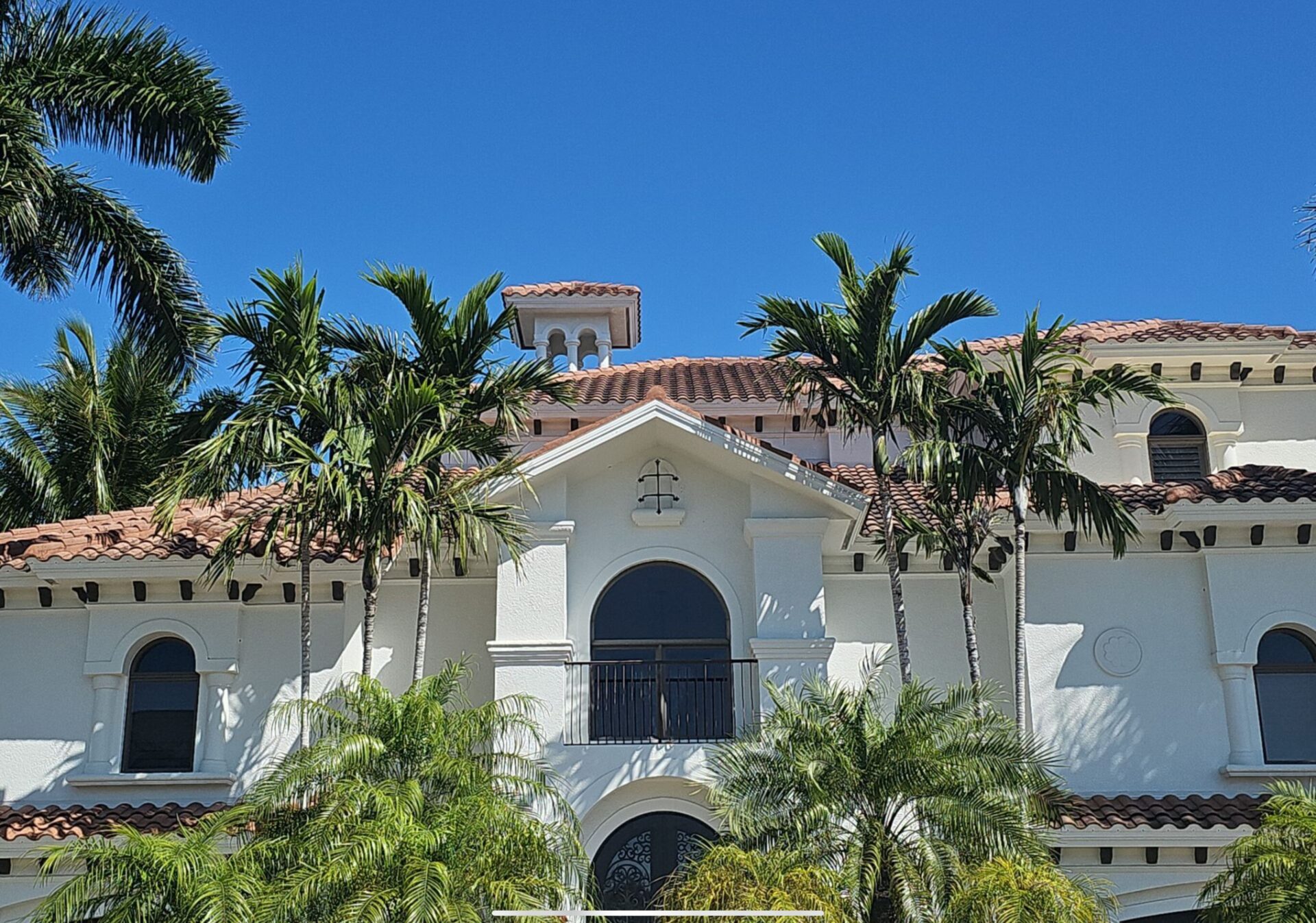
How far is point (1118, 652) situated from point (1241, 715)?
66.6 inches

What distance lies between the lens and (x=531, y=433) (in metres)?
22.8

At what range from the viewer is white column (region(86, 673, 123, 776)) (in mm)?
18594

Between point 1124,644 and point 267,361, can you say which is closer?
point 267,361

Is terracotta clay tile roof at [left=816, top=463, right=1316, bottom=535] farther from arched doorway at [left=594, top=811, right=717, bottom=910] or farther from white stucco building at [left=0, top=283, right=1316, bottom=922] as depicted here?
arched doorway at [left=594, top=811, right=717, bottom=910]

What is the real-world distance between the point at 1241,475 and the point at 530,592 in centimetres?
965

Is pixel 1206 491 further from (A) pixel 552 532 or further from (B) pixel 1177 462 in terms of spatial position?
(A) pixel 552 532

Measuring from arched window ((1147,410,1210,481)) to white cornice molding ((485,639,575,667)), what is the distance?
1058 cm

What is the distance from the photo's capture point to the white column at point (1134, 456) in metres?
22.2

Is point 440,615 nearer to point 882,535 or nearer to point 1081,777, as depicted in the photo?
point 882,535

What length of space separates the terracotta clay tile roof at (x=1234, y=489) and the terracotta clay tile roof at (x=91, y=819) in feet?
40.3

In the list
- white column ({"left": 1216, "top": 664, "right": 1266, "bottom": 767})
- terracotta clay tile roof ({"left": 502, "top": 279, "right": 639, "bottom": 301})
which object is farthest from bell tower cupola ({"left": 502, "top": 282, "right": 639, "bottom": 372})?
white column ({"left": 1216, "top": 664, "right": 1266, "bottom": 767})

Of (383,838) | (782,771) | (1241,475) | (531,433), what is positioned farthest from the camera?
(531,433)

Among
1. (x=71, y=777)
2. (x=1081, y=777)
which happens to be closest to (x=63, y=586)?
(x=71, y=777)

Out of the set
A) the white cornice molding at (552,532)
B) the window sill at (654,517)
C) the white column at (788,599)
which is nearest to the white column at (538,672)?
the white cornice molding at (552,532)
